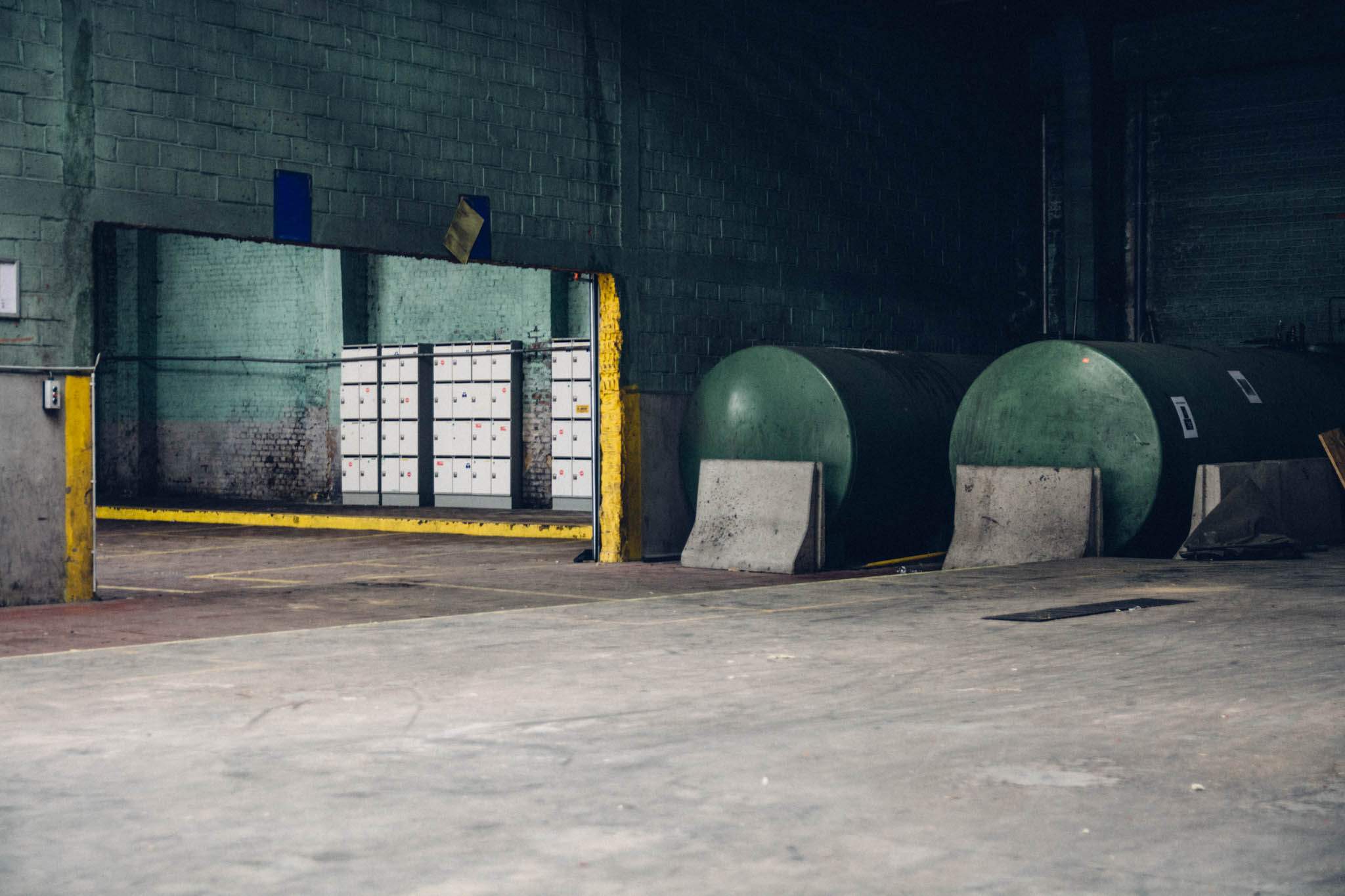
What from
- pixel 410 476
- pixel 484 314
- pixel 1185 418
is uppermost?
pixel 484 314

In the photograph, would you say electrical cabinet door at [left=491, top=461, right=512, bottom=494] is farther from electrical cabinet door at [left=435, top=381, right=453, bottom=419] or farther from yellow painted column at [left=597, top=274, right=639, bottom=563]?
yellow painted column at [left=597, top=274, right=639, bottom=563]

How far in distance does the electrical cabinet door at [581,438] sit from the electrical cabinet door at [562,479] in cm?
19

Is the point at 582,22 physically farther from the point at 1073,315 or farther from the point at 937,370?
the point at 1073,315

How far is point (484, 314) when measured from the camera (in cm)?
2169

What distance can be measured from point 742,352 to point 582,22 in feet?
10.7

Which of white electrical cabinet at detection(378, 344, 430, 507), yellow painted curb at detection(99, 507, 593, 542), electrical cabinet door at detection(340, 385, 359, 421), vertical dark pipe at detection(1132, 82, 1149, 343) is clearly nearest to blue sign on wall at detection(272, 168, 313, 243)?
yellow painted curb at detection(99, 507, 593, 542)

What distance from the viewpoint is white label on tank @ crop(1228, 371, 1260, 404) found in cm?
1446

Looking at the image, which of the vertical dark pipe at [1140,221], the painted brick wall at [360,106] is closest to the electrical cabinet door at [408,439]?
the painted brick wall at [360,106]

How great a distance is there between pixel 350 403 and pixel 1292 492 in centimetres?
1315

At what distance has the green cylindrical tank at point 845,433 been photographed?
13.8 m

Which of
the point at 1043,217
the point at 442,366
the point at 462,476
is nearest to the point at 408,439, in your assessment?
the point at 462,476

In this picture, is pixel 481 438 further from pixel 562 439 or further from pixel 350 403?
pixel 350 403

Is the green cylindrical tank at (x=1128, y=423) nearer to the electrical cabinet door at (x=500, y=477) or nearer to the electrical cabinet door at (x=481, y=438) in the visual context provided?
the electrical cabinet door at (x=500, y=477)

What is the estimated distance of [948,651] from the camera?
7.99 m
